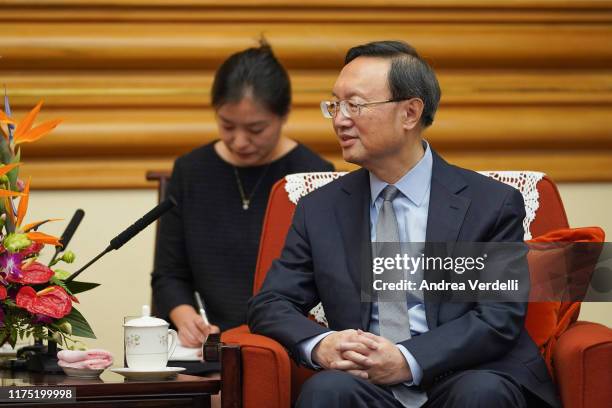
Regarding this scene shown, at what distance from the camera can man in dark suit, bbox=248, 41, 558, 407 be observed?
8.57 ft

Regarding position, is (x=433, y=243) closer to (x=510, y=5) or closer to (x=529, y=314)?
(x=529, y=314)

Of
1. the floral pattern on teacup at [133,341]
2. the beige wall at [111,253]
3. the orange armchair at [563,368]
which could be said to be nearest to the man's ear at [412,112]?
the orange armchair at [563,368]

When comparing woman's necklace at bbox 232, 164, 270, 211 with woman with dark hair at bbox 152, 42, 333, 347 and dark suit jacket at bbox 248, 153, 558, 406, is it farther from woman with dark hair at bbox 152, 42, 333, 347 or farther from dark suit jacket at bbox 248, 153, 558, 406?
dark suit jacket at bbox 248, 153, 558, 406

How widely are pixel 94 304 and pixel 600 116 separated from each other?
209 centimetres

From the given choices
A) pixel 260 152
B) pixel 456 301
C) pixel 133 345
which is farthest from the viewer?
pixel 260 152

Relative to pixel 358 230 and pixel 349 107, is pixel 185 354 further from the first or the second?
pixel 349 107

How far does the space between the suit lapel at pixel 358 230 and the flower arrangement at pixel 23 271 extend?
2.27 ft

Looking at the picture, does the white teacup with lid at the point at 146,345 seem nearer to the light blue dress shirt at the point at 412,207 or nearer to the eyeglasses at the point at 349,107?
the light blue dress shirt at the point at 412,207

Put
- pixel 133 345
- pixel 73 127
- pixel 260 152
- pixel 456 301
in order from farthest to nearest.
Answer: pixel 73 127
pixel 260 152
pixel 456 301
pixel 133 345

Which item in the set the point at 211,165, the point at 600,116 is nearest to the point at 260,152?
the point at 211,165

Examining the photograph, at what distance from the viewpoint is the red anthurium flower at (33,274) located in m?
2.60

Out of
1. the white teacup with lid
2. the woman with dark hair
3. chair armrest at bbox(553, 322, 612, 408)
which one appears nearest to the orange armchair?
chair armrest at bbox(553, 322, 612, 408)

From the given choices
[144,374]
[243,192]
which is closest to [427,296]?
[144,374]

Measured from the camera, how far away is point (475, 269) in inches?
109
